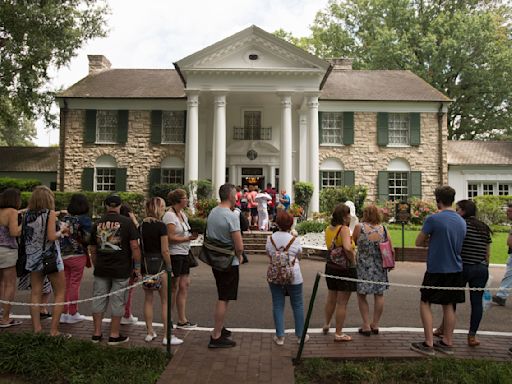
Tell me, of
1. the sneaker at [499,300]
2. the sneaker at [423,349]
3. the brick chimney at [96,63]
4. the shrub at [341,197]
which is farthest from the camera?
the brick chimney at [96,63]

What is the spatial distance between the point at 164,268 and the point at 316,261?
770 cm

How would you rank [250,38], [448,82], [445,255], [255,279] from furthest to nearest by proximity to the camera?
[448,82] < [250,38] < [255,279] < [445,255]

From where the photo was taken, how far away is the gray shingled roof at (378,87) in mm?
22078

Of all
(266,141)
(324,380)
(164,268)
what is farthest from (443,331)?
(266,141)

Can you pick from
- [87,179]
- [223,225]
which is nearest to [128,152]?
[87,179]

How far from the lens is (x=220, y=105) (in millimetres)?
18688

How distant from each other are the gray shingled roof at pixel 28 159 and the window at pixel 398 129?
19285 mm

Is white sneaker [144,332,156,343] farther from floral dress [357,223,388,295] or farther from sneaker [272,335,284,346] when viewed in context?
floral dress [357,223,388,295]

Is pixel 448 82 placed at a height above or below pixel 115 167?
above

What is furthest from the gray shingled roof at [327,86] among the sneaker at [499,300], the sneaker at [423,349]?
the sneaker at [423,349]

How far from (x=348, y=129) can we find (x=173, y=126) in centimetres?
911

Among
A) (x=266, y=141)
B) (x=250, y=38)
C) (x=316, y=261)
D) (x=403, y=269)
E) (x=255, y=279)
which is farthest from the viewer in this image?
(x=266, y=141)

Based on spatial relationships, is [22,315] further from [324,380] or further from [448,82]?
[448,82]

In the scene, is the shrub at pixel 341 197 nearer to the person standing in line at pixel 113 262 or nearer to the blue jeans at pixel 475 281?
the blue jeans at pixel 475 281
